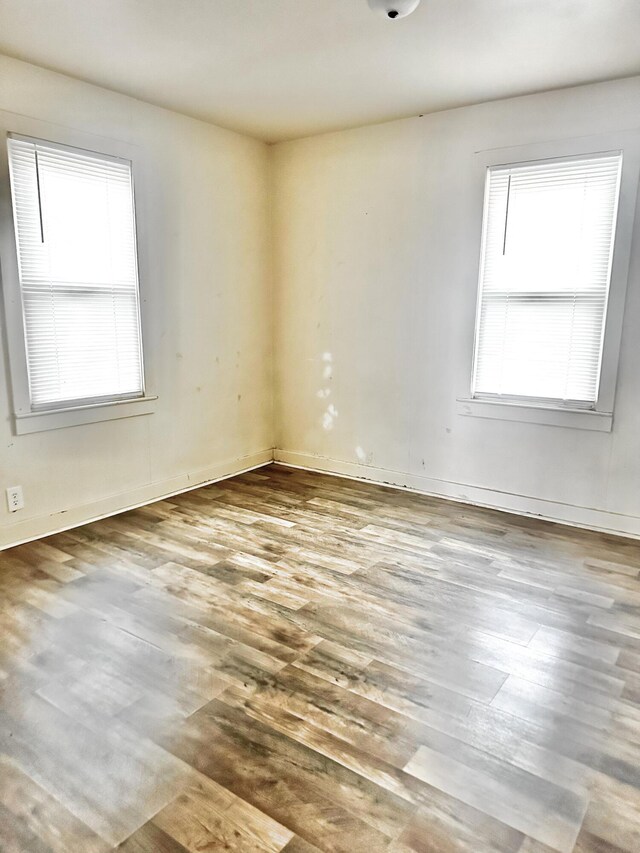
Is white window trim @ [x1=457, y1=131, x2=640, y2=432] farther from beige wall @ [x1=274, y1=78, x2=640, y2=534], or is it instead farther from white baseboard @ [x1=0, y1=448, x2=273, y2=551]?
white baseboard @ [x1=0, y1=448, x2=273, y2=551]

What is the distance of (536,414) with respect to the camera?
358 cm

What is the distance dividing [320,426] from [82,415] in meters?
1.91

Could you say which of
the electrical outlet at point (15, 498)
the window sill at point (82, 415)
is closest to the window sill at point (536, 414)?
the window sill at point (82, 415)

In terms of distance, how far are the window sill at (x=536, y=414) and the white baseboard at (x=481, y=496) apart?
0.51 metres

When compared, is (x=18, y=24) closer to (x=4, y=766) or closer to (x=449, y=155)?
(x=449, y=155)

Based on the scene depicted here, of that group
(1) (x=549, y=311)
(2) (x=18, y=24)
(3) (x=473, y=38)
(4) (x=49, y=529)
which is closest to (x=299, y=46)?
(3) (x=473, y=38)

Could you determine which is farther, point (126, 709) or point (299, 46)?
point (299, 46)

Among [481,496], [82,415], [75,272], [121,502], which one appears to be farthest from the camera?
[481,496]

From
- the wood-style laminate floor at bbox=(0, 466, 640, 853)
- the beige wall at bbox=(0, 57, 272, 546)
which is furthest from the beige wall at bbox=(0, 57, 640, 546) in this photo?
the wood-style laminate floor at bbox=(0, 466, 640, 853)

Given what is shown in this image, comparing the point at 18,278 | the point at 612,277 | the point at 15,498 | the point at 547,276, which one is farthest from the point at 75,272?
the point at 612,277

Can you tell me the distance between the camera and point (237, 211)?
4340 millimetres

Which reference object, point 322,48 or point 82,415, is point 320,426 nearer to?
point 82,415

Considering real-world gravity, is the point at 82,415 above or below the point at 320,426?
above

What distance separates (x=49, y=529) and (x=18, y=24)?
2.54m
